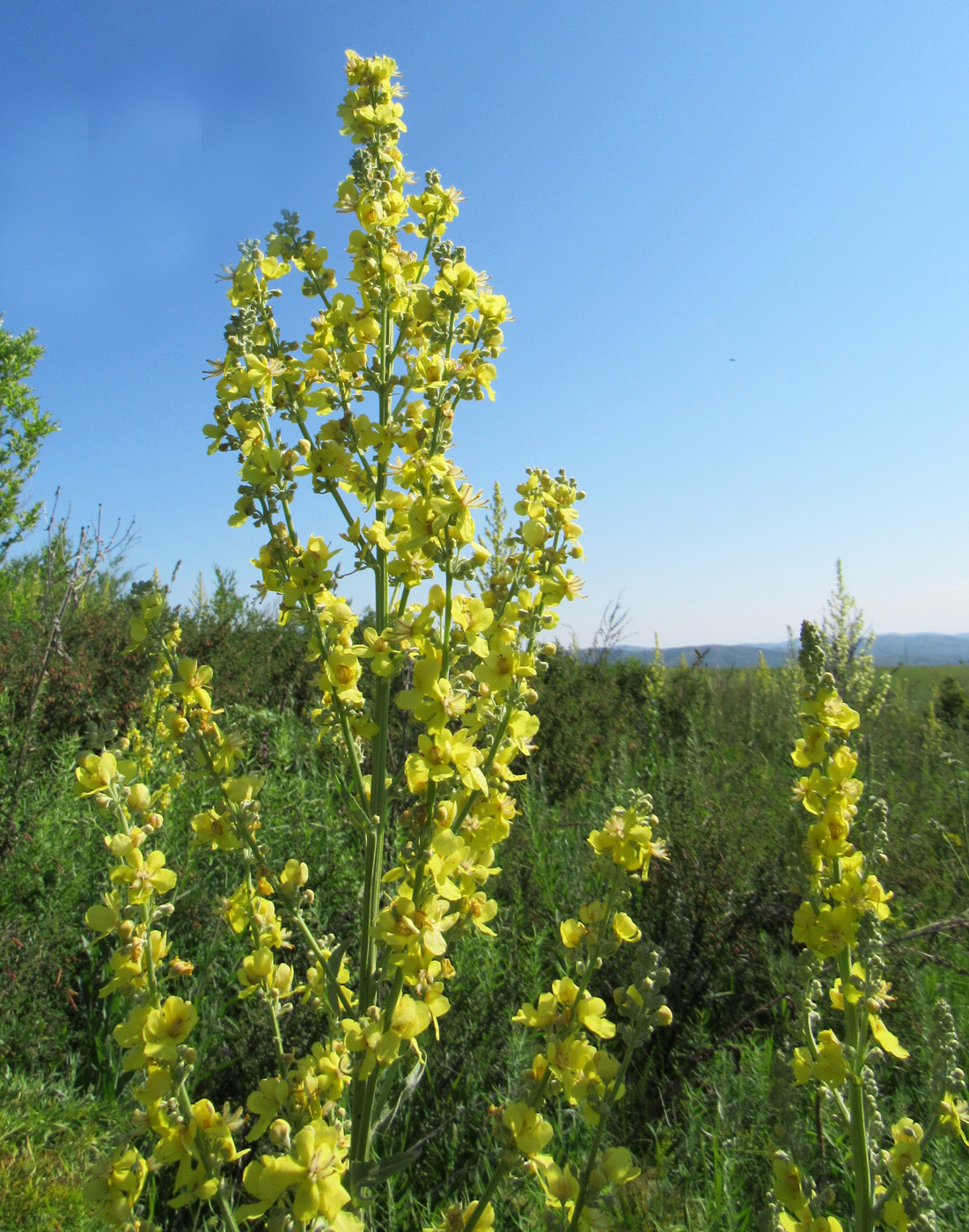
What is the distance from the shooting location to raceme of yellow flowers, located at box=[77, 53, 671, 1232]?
125 centimetres

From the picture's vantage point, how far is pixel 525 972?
124 inches

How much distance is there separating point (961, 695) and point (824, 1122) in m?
15.5

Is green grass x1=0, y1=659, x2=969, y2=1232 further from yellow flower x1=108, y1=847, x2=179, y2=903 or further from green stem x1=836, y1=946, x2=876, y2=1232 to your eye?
yellow flower x1=108, y1=847, x2=179, y2=903

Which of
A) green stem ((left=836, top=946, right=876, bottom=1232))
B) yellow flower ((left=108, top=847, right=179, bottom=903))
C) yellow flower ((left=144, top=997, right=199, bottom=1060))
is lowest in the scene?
green stem ((left=836, top=946, right=876, bottom=1232))

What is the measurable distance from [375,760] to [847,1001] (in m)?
1.19

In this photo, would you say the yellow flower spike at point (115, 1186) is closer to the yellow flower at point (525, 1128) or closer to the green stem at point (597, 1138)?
the yellow flower at point (525, 1128)

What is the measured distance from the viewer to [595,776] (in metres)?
5.75

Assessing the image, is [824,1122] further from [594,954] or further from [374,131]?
[374,131]

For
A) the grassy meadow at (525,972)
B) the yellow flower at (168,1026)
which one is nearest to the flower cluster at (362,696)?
the yellow flower at (168,1026)

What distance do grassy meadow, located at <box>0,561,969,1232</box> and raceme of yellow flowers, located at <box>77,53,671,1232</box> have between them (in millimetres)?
314

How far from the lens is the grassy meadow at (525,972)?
215 centimetres

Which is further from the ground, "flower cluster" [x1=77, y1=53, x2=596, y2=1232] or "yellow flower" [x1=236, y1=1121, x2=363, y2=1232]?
"flower cluster" [x1=77, y1=53, x2=596, y2=1232]

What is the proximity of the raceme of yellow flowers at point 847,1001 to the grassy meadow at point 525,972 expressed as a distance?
3.0 inches

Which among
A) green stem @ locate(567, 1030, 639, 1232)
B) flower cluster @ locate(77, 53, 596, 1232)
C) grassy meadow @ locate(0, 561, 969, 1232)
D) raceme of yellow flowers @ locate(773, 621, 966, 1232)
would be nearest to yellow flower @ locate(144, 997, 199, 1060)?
flower cluster @ locate(77, 53, 596, 1232)
